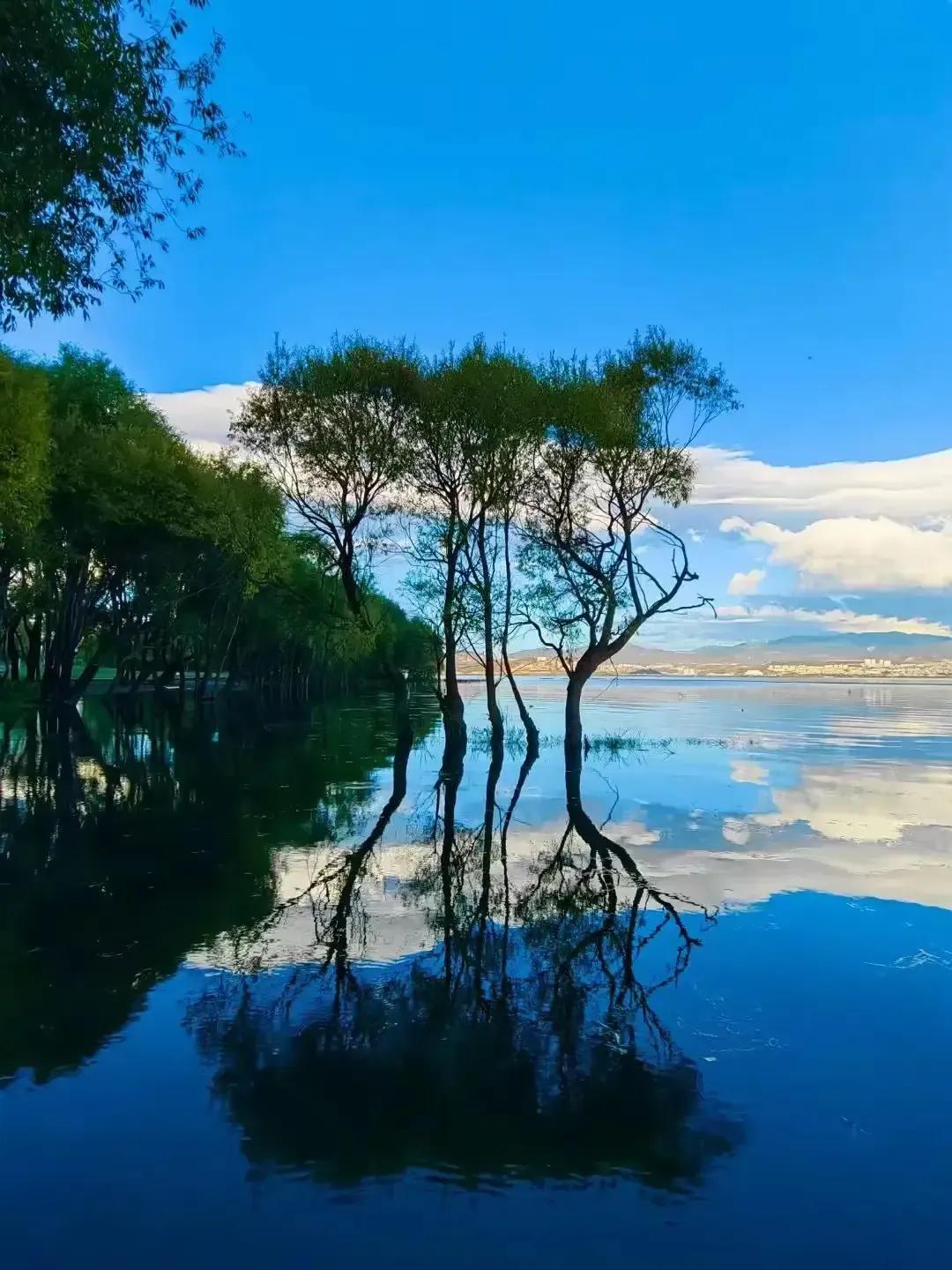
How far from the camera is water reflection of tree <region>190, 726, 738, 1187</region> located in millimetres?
5277

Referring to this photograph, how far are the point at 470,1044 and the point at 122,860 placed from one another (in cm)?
825

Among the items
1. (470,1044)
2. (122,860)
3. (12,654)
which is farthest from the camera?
(12,654)

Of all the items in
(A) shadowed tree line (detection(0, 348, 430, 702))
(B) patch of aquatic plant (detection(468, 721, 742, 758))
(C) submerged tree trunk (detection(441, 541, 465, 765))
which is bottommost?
(B) patch of aquatic plant (detection(468, 721, 742, 758))

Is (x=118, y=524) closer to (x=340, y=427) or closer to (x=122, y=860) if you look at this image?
(x=340, y=427)

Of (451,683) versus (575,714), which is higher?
(451,683)

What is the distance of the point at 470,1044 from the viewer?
22.1ft

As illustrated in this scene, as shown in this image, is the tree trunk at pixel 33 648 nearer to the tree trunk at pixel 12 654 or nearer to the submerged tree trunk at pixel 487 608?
the tree trunk at pixel 12 654

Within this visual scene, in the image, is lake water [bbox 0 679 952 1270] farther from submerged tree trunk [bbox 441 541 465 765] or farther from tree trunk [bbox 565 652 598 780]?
submerged tree trunk [bbox 441 541 465 765]

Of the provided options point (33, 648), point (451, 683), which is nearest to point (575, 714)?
point (451, 683)

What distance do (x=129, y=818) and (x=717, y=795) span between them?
13.4m

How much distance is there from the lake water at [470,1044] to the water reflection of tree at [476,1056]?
30 mm

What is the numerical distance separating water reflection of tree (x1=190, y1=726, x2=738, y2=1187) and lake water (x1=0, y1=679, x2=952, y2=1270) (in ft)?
0.10

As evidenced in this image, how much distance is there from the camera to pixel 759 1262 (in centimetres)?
429

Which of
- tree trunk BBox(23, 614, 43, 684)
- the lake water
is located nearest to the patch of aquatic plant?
the lake water
